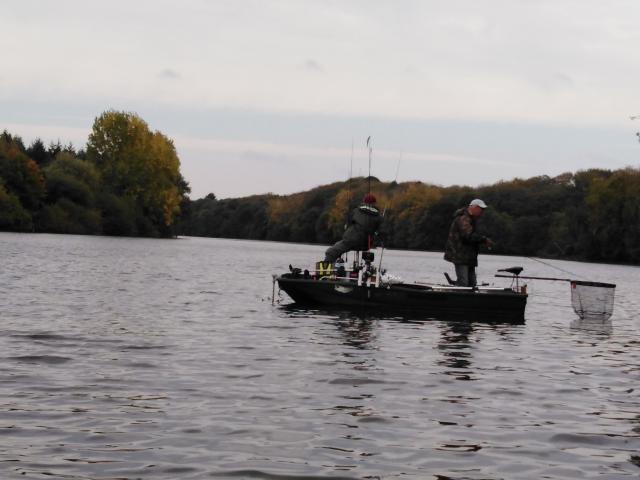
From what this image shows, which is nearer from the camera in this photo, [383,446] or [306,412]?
[383,446]

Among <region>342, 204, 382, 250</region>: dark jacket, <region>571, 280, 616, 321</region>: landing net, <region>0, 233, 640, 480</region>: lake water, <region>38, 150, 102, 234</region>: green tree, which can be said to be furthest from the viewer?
<region>38, 150, 102, 234</region>: green tree

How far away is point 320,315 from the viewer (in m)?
20.6

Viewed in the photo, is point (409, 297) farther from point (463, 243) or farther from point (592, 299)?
point (592, 299)

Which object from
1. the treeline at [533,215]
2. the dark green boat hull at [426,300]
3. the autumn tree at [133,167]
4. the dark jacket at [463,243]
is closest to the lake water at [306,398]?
the dark green boat hull at [426,300]

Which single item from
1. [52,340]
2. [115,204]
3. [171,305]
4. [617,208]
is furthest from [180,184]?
[52,340]

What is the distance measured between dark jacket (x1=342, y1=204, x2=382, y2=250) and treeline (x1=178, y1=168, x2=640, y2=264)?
63541 mm

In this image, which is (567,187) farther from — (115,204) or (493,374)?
(493,374)

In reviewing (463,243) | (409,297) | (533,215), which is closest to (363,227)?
(409,297)

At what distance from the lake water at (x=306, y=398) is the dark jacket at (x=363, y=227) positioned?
2.76m

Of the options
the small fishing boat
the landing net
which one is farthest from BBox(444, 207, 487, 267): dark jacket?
the landing net

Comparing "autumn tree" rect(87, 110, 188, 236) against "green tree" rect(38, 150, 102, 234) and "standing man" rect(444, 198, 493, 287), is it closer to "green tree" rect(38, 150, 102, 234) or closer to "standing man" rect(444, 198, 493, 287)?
"green tree" rect(38, 150, 102, 234)

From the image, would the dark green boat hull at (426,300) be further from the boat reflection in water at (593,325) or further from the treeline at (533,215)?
the treeline at (533,215)

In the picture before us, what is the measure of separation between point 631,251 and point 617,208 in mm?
5330

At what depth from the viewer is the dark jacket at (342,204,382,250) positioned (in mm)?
21891
